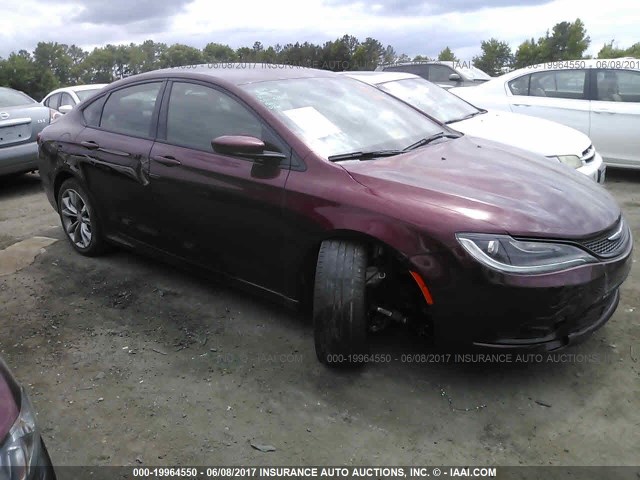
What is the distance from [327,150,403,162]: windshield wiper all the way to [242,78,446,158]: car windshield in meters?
0.03

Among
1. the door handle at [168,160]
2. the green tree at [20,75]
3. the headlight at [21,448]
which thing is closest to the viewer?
the headlight at [21,448]

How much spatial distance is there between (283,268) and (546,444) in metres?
1.59

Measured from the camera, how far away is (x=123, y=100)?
4199 millimetres

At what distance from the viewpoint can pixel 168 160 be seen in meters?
3.62

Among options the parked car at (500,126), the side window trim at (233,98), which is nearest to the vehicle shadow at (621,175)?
the parked car at (500,126)

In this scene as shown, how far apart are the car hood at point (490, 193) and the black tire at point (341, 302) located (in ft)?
1.15

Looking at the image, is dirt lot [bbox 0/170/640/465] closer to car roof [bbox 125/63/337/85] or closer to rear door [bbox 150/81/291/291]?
rear door [bbox 150/81/291/291]

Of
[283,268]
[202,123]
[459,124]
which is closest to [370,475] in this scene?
[283,268]

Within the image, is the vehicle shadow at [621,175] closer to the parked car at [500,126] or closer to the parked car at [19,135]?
the parked car at [500,126]

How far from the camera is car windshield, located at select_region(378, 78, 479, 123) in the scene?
589 centimetres

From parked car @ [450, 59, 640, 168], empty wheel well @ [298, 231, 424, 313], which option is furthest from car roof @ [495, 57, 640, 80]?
empty wheel well @ [298, 231, 424, 313]

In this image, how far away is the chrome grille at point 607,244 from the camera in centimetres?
268

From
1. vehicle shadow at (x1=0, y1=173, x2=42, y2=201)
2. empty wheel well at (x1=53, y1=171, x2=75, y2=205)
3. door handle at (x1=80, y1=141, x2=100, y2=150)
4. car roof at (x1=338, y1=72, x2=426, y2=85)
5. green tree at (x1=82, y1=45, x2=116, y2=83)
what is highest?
green tree at (x1=82, y1=45, x2=116, y2=83)

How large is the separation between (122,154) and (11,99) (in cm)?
478
